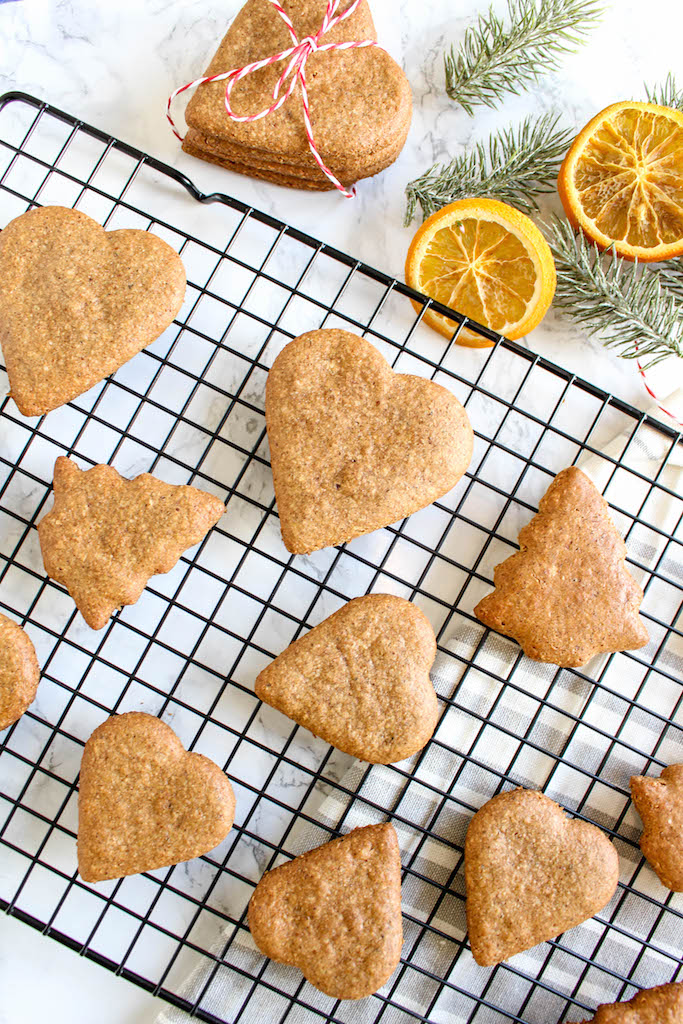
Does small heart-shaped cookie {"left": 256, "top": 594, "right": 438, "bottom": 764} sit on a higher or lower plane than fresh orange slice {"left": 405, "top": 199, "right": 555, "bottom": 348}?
lower

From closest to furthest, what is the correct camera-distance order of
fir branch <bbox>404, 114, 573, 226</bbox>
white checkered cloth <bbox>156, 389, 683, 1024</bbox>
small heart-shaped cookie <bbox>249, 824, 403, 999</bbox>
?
small heart-shaped cookie <bbox>249, 824, 403, 999</bbox>, white checkered cloth <bbox>156, 389, 683, 1024</bbox>, fir branch <bbox>404, 114, 573, 226</bbox>

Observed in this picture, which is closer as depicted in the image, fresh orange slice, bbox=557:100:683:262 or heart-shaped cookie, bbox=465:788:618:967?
heart-shaped cookie, bbox=465:788:618:967

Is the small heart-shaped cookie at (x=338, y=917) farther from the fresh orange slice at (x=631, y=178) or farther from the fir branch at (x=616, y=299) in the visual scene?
the fresh orange slice at (x=631, y=178)

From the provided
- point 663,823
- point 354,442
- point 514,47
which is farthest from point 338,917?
point 514,47

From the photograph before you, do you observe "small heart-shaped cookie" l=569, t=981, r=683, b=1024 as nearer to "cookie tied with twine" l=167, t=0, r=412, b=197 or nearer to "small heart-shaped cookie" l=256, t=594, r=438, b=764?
"small heart-shaped cookie" l=256, t=594, r=438, b=764

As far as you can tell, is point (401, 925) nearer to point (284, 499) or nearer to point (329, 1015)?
point (329, 1015)

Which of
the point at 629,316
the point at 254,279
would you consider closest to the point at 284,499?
the point at 254,279

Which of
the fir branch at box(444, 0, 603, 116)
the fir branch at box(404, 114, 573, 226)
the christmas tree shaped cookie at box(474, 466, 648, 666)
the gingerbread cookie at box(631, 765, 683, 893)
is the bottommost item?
the gingerbread cookie at box(631, 765, 683, 893)

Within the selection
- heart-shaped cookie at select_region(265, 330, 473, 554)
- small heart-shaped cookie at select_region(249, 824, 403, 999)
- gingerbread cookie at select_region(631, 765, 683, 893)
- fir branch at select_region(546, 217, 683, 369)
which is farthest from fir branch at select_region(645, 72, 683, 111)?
small heart-shaped cookie at select_region(249, 824, 403, 999)
